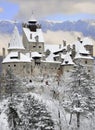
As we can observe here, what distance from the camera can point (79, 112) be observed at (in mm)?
60938

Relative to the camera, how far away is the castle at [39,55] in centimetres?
10750

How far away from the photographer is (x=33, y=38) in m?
116

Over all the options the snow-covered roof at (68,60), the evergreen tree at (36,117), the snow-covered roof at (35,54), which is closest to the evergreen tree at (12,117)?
the evergreen tree at (36,117)

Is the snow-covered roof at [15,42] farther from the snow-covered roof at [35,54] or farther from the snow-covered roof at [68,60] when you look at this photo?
the snow-covered roof at [68,60]

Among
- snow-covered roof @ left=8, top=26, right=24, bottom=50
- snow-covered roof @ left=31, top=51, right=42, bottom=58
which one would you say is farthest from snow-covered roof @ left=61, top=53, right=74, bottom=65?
snow-covered roof @ left=8, top=26, right=24, bottom=50

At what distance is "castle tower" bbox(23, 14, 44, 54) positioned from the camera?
114688 millimetres

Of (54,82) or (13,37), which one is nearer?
(54,82)

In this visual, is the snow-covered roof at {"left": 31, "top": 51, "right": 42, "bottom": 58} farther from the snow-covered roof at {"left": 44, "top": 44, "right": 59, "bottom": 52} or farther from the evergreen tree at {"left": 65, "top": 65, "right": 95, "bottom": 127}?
the evergreen tree at {"left": 65, "top": 65, "right": 95, "bottom": 127}

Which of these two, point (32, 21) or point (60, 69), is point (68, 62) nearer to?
point (60, 69)

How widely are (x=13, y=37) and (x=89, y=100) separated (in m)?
54.0

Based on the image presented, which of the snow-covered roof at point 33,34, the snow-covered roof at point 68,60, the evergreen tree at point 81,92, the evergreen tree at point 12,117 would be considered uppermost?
the snow-covered roof at point 33,34

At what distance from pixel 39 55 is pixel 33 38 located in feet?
22.3

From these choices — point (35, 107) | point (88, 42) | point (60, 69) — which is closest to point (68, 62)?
point (60, 69)

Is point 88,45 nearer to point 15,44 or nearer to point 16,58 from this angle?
point 15,44
